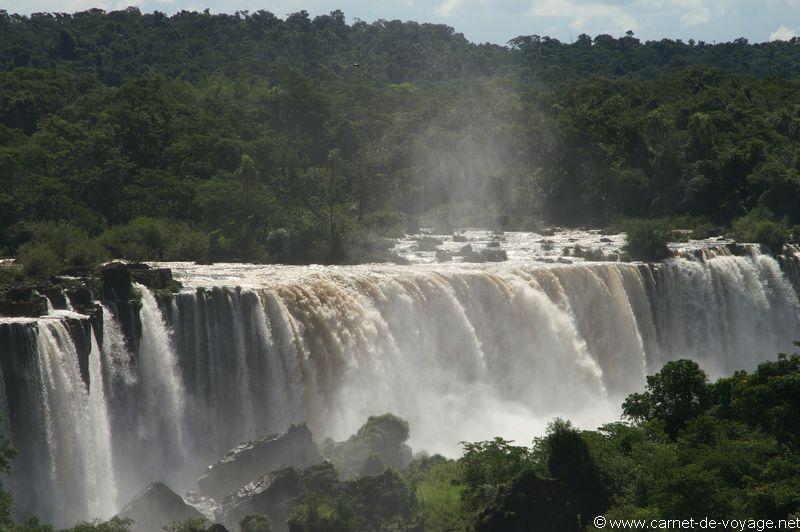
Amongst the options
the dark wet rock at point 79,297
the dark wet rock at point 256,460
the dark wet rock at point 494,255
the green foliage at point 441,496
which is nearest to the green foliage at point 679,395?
the green foliage at point 441,496

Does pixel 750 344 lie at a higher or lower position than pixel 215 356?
lower

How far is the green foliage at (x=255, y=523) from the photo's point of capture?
22.7m

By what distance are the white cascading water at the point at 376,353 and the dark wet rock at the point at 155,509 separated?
1780mm

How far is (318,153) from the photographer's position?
62.8 m

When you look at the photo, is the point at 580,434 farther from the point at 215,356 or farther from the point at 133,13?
the point at 133,13

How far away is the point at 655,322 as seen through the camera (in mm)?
42688

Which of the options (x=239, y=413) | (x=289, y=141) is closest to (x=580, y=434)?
(x=239, y=413)

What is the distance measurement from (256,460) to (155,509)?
321 cm

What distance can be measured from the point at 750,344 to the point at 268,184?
71.1 feet

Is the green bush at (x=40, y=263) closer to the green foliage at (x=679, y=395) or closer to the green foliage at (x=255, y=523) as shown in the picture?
the green foliage at (x=255, y=523)

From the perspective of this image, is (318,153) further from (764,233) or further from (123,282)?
(123,282)

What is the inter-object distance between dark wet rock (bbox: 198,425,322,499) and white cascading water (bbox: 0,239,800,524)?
1.69 meters

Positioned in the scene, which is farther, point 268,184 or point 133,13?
point 133,13

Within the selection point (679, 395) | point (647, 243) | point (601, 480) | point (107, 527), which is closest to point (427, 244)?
point (647, 243)
